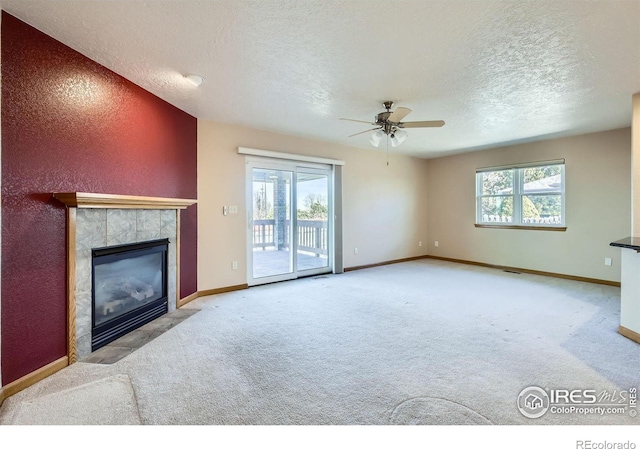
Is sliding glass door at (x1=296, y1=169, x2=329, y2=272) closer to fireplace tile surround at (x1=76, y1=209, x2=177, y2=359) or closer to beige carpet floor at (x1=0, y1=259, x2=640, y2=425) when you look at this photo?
beige carpet floor at (x1=0, y1=259, x2=640, y2=425)

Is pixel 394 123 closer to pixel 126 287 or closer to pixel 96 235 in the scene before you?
pixel 96 235

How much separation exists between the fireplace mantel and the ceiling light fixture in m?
1.21

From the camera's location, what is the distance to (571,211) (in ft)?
16.3

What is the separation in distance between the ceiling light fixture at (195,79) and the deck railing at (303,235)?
2.22m

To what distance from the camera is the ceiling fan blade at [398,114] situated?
298 cm

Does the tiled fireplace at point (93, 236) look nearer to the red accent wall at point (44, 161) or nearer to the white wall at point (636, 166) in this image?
the red accent wall at point (44, 161)

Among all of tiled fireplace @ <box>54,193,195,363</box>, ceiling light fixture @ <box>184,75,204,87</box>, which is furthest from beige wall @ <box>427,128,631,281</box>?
tiled fireplace @ <box>54,193,195,363</box>

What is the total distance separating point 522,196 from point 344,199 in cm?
346

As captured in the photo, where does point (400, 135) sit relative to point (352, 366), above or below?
above

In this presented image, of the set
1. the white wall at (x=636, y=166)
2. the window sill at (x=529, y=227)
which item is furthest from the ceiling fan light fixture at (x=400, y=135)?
the window sill at (x=529, y=227)

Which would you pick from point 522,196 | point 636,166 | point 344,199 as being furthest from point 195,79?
point 522,196

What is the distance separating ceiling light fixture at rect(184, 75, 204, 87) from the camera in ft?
8.92

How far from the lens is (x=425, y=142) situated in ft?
17.5
